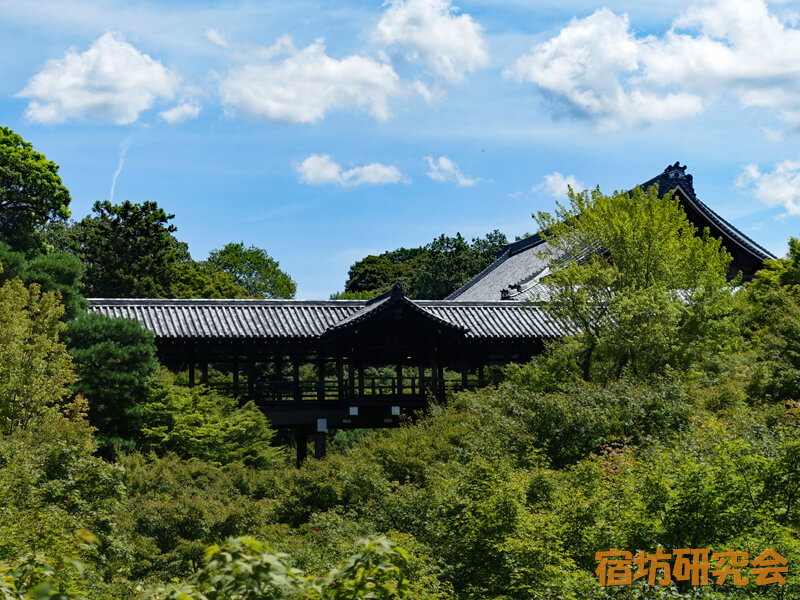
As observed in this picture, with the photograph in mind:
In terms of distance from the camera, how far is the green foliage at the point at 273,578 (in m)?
4.37

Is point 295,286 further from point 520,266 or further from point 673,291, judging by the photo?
point 673,291

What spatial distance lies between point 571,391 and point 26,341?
35.1 feet

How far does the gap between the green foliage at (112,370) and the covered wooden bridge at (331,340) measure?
2817 mm

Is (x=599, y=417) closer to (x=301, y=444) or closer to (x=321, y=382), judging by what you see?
(x=321, y=382)

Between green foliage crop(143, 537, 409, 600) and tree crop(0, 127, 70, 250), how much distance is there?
2816 cm

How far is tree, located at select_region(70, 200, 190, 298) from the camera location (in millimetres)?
40781

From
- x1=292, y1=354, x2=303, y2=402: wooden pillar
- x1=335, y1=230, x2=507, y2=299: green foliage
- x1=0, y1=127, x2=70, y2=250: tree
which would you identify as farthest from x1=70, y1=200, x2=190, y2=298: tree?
x1=292, y1=354, x2=303, y2=402: wooden pillar

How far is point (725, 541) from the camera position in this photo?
27.7ft

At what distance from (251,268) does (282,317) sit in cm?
3887

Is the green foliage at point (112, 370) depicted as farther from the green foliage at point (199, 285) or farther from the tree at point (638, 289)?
the green foliage at point (199, 285)

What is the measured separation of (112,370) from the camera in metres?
19.6

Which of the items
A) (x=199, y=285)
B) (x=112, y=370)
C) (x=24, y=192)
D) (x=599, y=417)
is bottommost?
(x=599, y=417)

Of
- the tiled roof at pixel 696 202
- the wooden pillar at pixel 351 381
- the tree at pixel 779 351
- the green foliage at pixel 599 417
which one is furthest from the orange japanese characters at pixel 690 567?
the tiled roof at pixel 696 202

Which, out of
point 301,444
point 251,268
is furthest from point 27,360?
point 251,268
